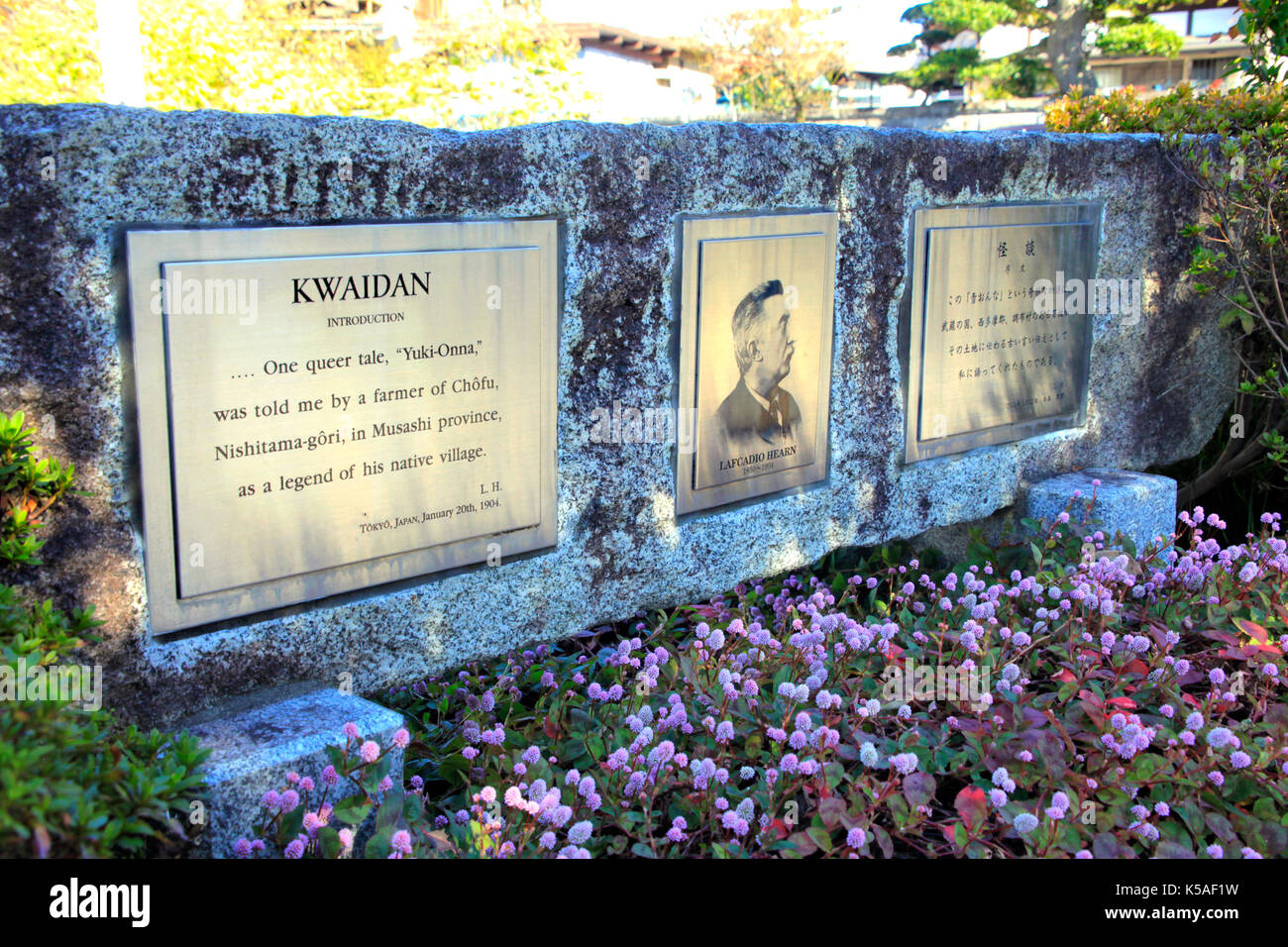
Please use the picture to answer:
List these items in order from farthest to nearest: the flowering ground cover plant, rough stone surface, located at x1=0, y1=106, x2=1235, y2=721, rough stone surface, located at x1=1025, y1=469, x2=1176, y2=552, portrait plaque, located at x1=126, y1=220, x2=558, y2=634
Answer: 1. rough stone surface, located at x1=1025, y1=469, x2=1176, y2=552
2. portrait plaque, located at x1=126, y1=220, x2=558, y2=634
3. rough stone surface, located at x1=0, y1=106, x2=1235, y2=721
4. the flowering ground cover plant

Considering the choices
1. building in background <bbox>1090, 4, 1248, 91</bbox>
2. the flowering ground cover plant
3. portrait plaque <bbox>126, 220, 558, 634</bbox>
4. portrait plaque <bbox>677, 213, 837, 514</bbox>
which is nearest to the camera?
the flowering ground cover plant

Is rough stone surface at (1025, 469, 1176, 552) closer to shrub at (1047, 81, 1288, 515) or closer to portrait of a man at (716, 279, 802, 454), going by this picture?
shrub at (1047, 81, 1288, 515)

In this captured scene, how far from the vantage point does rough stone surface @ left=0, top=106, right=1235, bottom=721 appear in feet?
7.46

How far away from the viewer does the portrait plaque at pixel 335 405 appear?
240cm

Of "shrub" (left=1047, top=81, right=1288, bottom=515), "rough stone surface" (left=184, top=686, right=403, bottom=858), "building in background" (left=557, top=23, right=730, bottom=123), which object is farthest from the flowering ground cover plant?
"building in background" (left=557, top=23, right=730, bottom=123)

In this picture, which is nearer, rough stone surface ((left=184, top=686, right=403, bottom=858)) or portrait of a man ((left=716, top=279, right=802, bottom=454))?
rough stone surface ((left=184, top=686, right=403, bottom=858))

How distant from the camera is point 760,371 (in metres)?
3.56

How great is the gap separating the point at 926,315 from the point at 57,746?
317 centimetres

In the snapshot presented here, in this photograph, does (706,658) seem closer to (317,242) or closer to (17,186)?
(317,242)

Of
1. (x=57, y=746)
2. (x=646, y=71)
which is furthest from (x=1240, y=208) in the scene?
(x=646, y=71)

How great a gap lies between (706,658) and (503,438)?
0.80m

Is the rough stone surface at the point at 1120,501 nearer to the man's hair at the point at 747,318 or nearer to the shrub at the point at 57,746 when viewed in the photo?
the man's hair at the point at 747,318

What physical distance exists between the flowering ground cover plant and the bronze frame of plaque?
81cm

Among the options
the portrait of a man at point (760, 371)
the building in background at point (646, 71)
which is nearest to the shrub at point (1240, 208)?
the portrait of a man at point (760, 371)
